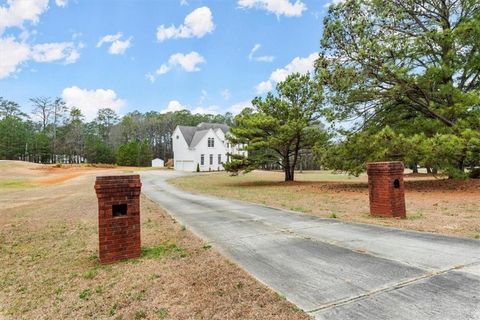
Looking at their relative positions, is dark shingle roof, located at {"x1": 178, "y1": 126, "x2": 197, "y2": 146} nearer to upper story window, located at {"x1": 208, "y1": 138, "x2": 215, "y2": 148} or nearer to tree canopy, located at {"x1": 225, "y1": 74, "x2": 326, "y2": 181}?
upper story window, located at {"x1": 208, "y1": 138, "x2": 215, "y2": 148}

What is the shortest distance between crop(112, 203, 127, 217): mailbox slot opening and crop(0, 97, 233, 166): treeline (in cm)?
5696

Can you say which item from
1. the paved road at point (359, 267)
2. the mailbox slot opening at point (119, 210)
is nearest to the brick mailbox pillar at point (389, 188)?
the paved road at point (359, 267)

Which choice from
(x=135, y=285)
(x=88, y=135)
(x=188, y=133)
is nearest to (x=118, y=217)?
(x=135, y=285)

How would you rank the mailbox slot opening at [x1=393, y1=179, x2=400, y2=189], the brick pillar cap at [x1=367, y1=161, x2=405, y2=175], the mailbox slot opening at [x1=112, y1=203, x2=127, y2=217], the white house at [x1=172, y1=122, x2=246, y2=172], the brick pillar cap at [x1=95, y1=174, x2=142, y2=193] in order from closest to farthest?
the brick pillar cap at [x1=95, y1=174, x2=142, y2=193], the mailbox slot opening at [x1=112, y1=203, x2=127, y2=217], the brick pillar cap at [x1=367, y1=161, x2=405, y2=175], the mailbox slot opening at [x1=393, y1=179, x2=400, y2=189], the white house at [x1=172, y1=122, x2=246, y2=172]

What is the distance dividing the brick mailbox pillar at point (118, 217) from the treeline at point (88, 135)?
57.0 meters

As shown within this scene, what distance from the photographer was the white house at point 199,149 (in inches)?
1863

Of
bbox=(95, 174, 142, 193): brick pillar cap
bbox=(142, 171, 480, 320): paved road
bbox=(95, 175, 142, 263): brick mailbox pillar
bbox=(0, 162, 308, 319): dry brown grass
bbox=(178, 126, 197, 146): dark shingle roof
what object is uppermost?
bbox=(178, 126, 197, 146): dark shingle roof

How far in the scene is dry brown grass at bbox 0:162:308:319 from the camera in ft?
10.2

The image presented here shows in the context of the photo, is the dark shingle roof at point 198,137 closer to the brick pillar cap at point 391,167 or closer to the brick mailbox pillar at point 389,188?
the brick mailbox pillar at point 389,188

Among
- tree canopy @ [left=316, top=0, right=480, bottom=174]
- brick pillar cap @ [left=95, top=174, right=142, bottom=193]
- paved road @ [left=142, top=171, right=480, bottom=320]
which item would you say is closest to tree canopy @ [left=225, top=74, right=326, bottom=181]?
tree canopy @ [left=316, top=0, right=480, bottom=174]

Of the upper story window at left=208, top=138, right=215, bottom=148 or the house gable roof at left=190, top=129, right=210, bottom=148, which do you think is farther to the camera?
the upper story window at left=208, top=138, right=215, bottom=148

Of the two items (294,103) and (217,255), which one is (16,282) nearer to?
(217,255)

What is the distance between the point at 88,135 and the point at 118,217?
74.7 meters

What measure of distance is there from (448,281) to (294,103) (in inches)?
767
